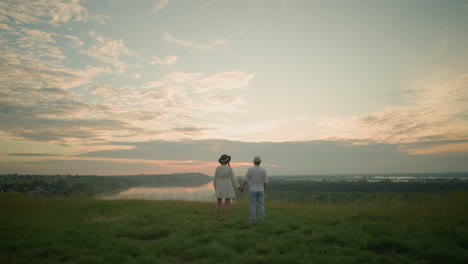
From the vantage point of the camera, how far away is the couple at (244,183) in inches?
418

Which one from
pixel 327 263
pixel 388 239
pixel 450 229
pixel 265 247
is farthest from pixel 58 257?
pixel 450 229

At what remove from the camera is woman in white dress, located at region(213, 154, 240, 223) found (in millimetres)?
10996

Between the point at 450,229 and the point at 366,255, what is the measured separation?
412 centimetres

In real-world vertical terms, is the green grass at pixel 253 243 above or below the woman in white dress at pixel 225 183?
below

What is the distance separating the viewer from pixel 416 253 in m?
6.27

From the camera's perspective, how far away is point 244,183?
10.8m

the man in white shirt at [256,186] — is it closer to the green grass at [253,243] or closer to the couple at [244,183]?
the couple at [244,183]

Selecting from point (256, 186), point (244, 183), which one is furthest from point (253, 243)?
point (244, 183)

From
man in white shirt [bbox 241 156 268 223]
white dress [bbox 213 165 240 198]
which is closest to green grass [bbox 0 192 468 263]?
man in white shirt [bbox 241 156 268 223]

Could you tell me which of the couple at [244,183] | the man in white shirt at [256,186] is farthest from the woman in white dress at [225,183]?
the man in white shirt at [256,186]

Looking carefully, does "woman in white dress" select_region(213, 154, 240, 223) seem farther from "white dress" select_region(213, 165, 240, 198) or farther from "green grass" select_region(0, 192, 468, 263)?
"green grass" select_region(0, 192, 468, 263)

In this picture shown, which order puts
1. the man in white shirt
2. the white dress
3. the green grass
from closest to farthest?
the green grass, the man in white shirt, the white dress

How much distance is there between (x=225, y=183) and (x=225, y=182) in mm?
43

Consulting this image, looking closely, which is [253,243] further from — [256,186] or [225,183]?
[225,183]
